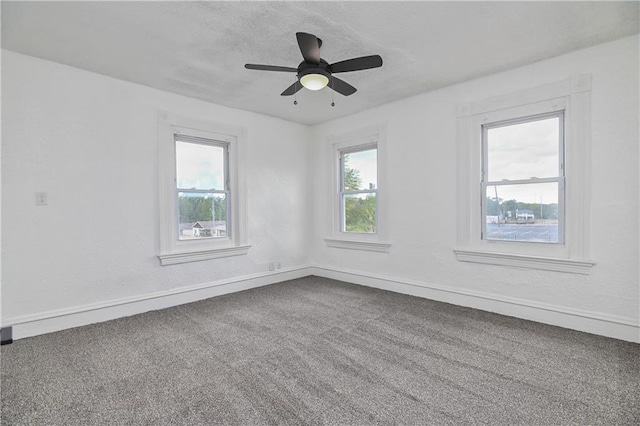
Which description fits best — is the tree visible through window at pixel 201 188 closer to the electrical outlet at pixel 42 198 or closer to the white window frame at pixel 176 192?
the white window frame at pixel 176 192

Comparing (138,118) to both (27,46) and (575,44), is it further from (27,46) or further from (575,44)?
(575,44)

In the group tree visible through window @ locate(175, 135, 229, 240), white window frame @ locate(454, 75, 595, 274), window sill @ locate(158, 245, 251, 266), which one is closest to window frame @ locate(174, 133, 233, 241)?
tree visible through window @ locate(175, 135, 229, 240)

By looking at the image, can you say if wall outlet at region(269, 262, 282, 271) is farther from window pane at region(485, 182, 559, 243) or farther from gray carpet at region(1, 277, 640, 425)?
window pane at region(485, 182, 559, 243)

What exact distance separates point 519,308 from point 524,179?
4.43 ft

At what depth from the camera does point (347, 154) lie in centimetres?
502

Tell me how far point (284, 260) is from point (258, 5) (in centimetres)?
359

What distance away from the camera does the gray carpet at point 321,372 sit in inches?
69.6

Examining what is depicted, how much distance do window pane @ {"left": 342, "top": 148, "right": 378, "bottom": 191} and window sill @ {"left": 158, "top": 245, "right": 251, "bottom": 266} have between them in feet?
6.25

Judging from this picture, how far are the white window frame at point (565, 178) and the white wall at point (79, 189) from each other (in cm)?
319

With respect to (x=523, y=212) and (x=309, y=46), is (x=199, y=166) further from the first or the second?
(x=523, y=212)

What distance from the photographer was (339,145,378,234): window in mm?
4668

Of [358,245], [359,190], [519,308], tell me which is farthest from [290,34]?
[519,308]

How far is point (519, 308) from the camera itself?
3213 millimetres

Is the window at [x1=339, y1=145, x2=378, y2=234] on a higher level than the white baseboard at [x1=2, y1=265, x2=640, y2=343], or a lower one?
higher
